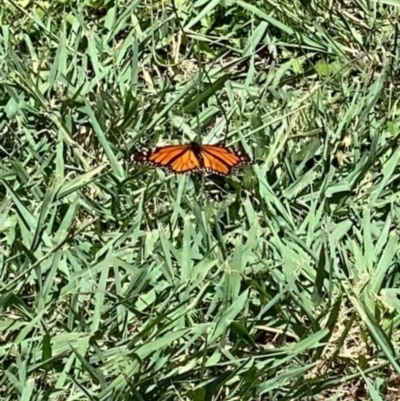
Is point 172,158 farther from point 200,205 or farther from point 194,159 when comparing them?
point 200,205

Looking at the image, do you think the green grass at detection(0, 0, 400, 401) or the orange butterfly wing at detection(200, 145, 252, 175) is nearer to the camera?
the green grass at detection(0, 0, 400, 401)

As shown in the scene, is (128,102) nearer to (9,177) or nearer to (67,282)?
(9,177)

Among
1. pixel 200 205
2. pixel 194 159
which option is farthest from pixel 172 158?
pixel 200 205

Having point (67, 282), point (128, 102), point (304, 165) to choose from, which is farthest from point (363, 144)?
point (67, 282)

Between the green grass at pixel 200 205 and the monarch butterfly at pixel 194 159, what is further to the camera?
the monarch butterfly at pixel 194 159
